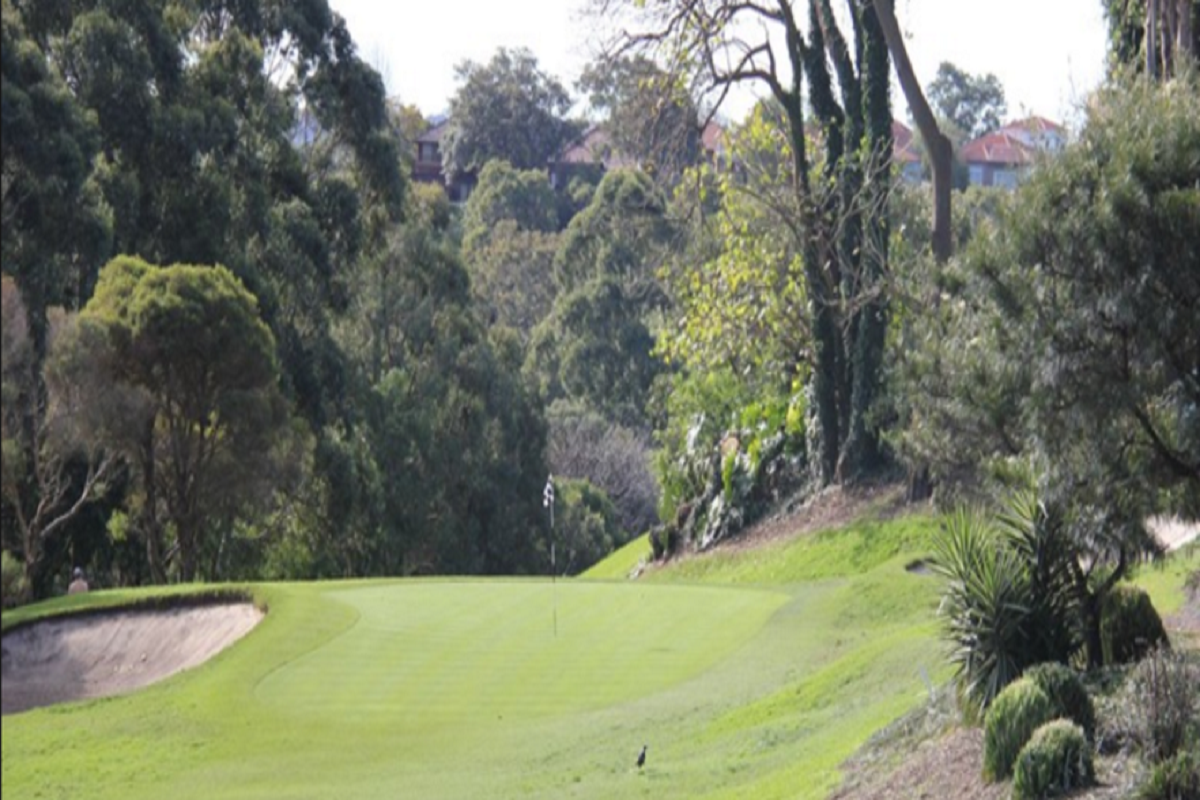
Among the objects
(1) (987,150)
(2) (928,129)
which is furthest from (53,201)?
(1) (987,150)

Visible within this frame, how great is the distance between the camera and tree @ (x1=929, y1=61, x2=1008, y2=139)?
135625mm

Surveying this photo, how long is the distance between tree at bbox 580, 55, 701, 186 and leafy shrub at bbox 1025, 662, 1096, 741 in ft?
86.8

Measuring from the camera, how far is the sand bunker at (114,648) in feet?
88.5

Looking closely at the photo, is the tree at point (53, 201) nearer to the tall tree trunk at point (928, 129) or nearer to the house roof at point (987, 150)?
the tall tree trunk at point (928, 129)

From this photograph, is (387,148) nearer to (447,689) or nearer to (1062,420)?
(447,689)

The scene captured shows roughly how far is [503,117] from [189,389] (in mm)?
76509

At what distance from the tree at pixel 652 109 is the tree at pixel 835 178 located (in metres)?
0.51

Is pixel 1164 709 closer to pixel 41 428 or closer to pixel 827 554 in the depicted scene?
pixel 41 428

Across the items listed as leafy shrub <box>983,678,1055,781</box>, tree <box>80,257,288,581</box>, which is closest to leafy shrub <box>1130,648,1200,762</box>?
leafy shrub <box>983,678,1055,781</box>

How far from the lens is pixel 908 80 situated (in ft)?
119

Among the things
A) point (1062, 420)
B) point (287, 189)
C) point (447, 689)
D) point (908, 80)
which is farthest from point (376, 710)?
point (287, 189)

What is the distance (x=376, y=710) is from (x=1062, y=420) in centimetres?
1099

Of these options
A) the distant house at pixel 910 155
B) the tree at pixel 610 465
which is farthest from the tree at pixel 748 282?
the tree at pixel 610 465

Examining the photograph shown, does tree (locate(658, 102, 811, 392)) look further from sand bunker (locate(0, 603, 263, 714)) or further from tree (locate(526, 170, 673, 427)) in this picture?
tree (locate(526, 170, 673, 427))
